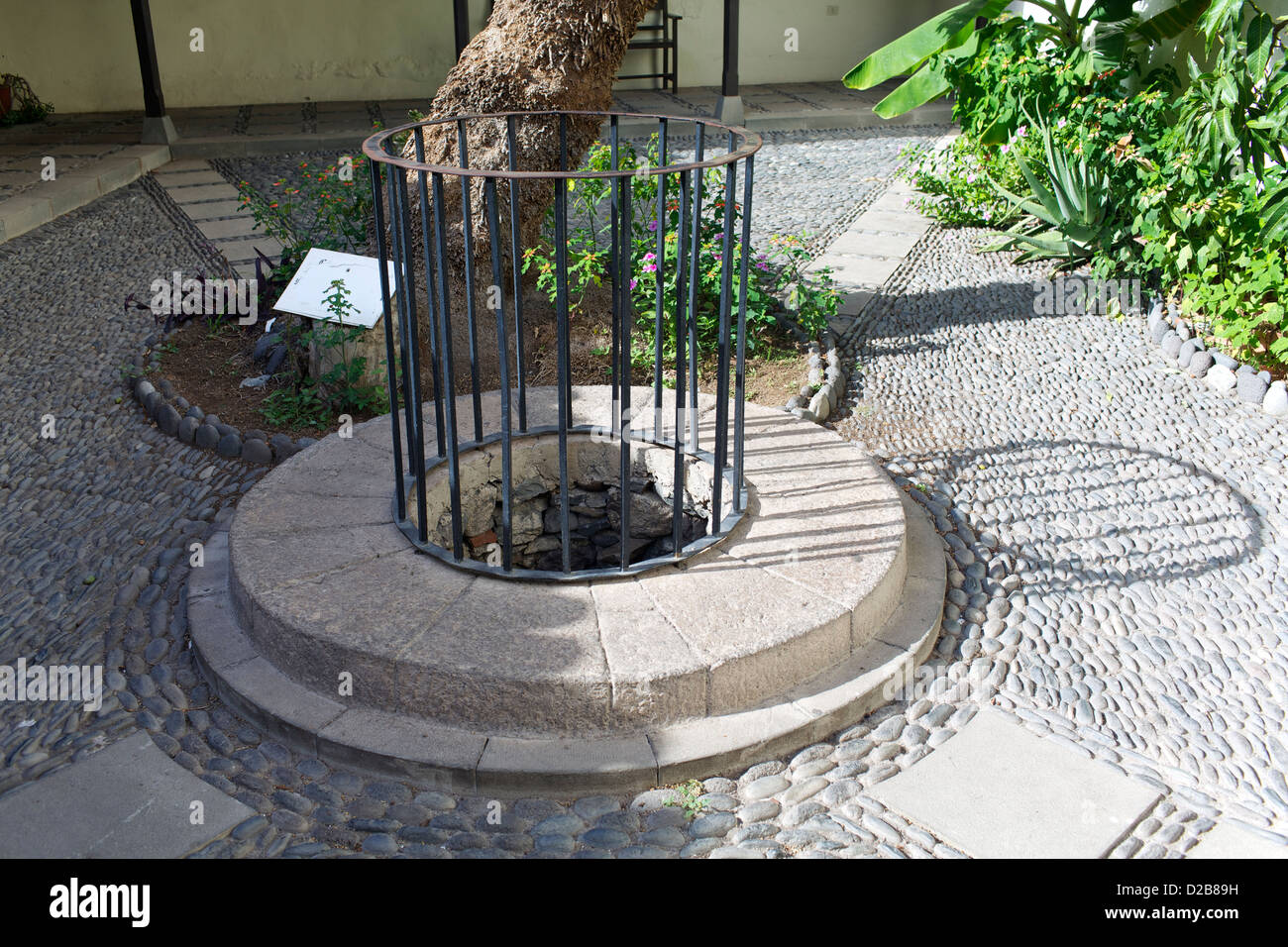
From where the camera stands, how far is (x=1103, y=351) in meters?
6.17

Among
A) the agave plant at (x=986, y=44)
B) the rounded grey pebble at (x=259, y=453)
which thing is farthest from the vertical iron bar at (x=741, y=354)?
the agave plant at (x=986, y=44)

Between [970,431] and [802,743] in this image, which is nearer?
[802,743]

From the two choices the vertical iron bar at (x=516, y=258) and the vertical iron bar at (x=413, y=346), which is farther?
the vertical iron bar at (x=516, y=258)

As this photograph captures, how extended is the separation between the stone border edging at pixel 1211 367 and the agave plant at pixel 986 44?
177 centimetres

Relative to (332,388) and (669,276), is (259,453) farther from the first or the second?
(669,276)

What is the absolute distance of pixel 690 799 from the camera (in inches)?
118

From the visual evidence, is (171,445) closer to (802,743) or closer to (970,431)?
(802,743)

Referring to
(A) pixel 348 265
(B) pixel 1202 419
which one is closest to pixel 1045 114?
(B) pixel 1202 419

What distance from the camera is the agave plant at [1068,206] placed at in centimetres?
675

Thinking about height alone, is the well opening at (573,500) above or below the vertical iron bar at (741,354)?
below

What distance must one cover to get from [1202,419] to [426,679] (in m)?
4.13

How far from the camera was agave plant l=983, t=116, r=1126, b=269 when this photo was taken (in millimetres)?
6753

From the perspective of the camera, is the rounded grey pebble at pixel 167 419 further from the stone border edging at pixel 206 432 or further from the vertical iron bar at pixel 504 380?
the vertical iron bar at pixel 504 380

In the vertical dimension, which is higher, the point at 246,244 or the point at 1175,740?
the point at 246,244
